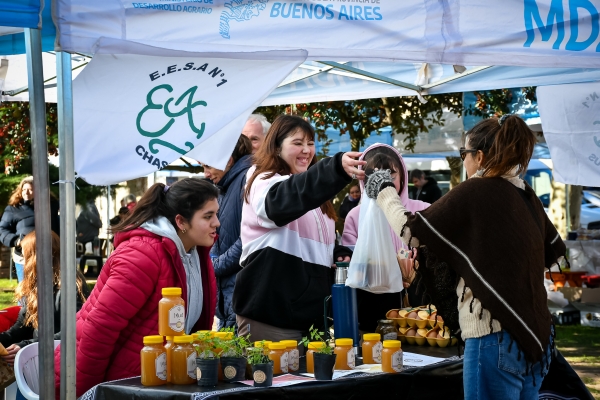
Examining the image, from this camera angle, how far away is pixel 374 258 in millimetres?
3312

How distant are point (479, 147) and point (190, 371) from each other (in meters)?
1.34

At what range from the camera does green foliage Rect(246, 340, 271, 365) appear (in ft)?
9.13

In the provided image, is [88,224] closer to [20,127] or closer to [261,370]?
[20,127]

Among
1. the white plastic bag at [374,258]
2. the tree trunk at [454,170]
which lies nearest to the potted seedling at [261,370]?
the white plastic bag at [374,258]

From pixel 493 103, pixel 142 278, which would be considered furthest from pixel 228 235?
pixel 493 103

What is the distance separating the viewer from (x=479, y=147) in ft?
10.0

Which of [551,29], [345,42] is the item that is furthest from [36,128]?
[551,29]

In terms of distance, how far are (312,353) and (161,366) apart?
56 cm

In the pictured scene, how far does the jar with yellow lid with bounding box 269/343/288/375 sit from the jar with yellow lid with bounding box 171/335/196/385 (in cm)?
33

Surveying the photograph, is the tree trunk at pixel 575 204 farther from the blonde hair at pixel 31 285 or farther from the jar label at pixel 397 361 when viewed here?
the jar label at pixel 397 361

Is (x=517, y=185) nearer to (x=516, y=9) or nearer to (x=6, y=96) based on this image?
(x=516, y=9)

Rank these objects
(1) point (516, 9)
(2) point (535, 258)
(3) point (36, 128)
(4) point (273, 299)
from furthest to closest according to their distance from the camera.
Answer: (4) point (273, 299)
(1) point (516, 9)
(2) point (535, 258)
(3) point (36, 128)

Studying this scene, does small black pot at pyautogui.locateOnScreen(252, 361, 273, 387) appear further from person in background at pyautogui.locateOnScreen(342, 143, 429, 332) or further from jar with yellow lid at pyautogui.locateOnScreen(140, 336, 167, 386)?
person in background at pyautogui.locateOnScreen(342, 143, 429, 332)

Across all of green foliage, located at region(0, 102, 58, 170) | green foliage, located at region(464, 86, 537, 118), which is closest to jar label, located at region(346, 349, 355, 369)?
green foliage, located at region(464, 86, 537, 118)
